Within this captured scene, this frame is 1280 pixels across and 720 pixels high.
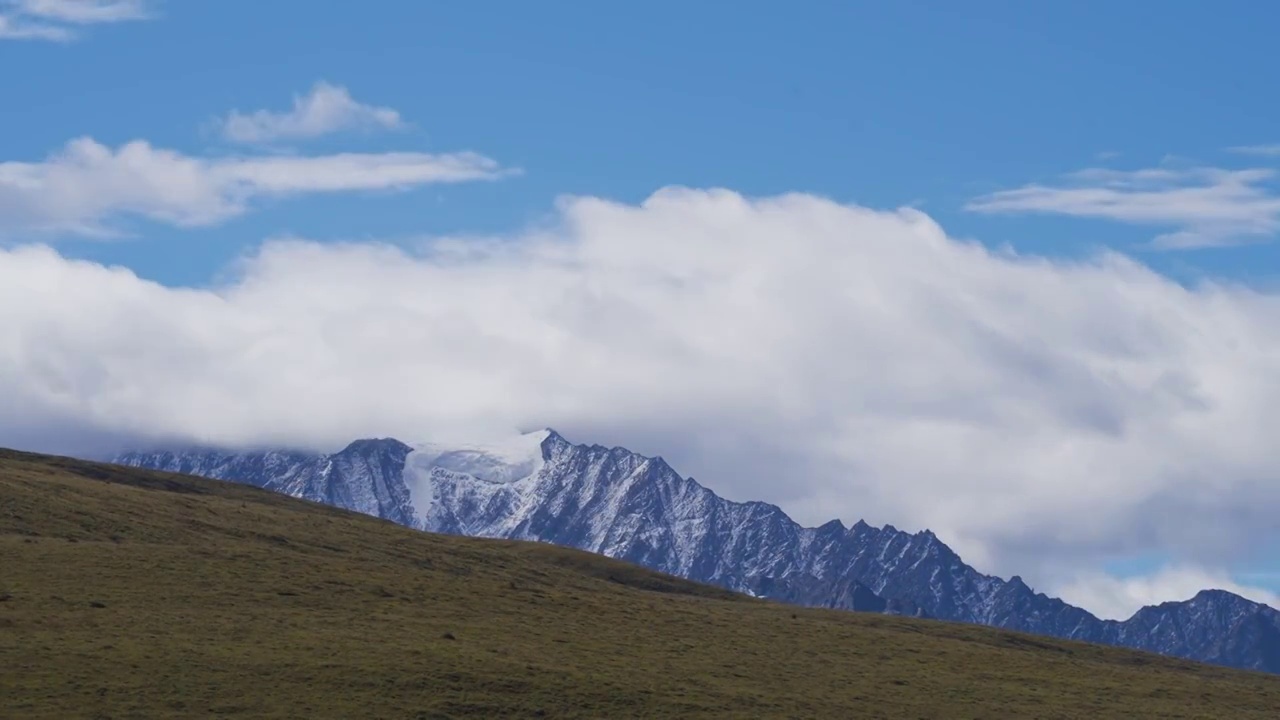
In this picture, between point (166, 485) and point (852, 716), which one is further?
point (166, 485)

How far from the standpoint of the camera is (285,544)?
149 metres

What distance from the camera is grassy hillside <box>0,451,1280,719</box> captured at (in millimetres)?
97812

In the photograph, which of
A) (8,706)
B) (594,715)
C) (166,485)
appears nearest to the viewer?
(8,706)

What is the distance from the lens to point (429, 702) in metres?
101

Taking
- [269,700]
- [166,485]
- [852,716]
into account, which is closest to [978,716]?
[852,716]

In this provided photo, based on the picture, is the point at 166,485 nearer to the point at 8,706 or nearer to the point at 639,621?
the point at 639,621

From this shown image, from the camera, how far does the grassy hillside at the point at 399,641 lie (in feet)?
321

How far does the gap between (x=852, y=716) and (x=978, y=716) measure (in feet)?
37.4

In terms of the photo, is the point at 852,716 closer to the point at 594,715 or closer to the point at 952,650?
the point at 594,715

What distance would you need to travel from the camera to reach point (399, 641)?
374 ft

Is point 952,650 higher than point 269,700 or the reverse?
higher

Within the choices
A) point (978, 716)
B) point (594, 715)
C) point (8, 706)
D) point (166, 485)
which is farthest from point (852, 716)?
point (166, 485)

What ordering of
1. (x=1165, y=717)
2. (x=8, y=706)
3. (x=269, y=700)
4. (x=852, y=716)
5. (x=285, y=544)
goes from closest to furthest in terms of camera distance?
(x=8, y=706) → (x=269, y=700) → (x=852, y=716) → (x=1165, y=717) → (x=285, y=544)

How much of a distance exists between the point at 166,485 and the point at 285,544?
40.9m
